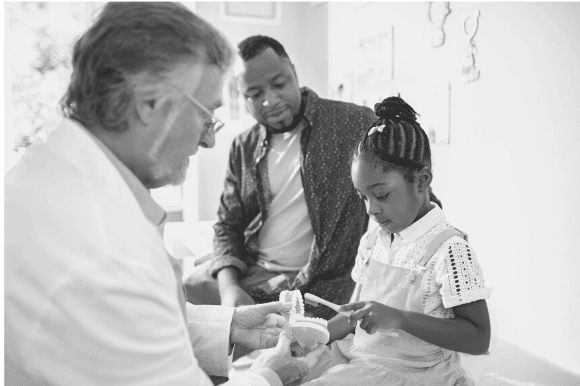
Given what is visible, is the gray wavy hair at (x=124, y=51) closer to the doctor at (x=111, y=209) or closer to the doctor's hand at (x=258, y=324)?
the doctor at (x=111, y=209)

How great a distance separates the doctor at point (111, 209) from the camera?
0.68m

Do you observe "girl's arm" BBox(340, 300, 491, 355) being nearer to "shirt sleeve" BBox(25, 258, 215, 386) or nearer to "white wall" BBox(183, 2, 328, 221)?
"shirt sleeve" BBox(25, 258, 215, 386)

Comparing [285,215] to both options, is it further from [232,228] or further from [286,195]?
[232,228]

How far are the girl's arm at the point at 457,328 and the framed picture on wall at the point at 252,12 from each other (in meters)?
3.37

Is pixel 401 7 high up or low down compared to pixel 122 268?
up

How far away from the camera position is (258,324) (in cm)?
134

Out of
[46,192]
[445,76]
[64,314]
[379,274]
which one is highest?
[445,76]

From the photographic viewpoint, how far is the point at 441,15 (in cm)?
248

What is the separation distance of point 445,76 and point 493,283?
0.94m

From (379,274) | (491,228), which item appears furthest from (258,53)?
(491,228)

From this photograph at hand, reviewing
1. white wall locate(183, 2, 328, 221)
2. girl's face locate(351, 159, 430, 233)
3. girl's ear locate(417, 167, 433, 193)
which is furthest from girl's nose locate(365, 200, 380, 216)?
white wall locate(183, 2, 328, 221)

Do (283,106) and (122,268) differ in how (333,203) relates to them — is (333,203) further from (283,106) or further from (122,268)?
(122,268)

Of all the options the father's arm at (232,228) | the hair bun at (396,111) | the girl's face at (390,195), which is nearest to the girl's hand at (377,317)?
the girl's face at (390,195)

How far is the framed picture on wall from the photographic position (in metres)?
4.12
